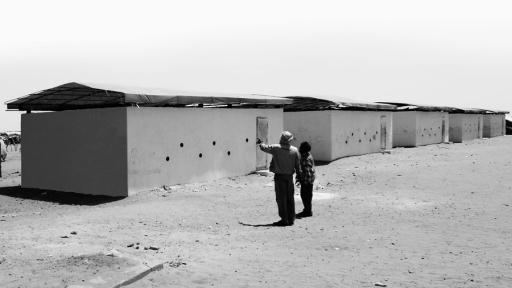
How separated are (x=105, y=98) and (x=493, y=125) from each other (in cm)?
4366

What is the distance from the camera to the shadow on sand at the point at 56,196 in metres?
13.0

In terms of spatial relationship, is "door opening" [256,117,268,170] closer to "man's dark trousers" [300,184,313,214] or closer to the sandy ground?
the sandy ground

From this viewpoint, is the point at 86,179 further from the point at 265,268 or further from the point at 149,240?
the point at 265,268

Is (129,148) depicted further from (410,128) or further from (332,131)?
(410,128)

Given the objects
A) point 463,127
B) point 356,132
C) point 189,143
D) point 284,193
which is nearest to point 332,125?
point 356,132

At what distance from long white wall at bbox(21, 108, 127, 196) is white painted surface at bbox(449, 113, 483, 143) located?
106 feet

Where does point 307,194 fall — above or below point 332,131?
below

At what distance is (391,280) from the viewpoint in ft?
19.6

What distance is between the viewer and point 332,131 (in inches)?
886

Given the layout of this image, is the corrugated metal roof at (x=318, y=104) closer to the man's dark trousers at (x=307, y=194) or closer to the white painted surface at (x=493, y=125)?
the man's dark trousers at (x=307, y=194)

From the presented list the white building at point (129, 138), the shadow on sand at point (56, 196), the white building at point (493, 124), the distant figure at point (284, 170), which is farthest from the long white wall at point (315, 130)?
the white building at point (493, 124)

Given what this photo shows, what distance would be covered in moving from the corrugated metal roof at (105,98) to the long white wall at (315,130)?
246 inches

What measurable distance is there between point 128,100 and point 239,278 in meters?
7.46

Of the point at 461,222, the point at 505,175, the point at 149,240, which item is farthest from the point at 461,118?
the point at 149,240
